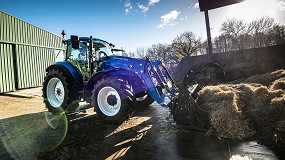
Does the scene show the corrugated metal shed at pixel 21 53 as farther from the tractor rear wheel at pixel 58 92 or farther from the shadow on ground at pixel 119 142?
the shadow on ground at pixel 119 142

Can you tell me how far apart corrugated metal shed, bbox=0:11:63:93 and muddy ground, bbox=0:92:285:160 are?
22.6 feet

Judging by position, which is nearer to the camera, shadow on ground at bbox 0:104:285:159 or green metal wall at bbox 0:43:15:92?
shadow on ground at bbox 0:104:285:159

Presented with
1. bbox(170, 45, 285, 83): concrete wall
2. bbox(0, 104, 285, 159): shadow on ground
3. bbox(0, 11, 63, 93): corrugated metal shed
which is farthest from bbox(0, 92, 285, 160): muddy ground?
bbox(0, 11, 63, 93): corrugated metal shed

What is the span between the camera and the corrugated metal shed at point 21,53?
11.6 m

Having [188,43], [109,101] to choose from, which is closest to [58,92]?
[109,101]

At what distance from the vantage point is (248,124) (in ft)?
12.8

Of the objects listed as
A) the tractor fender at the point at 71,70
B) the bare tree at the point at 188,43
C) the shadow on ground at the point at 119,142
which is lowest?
the shadow on ground at the point at 119,142

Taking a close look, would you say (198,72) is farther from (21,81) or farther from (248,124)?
(21,81)

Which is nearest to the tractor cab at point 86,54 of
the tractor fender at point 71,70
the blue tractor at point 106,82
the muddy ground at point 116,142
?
the blue tractor at point 106,82

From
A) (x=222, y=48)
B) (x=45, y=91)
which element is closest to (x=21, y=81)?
(x=45, y=91)

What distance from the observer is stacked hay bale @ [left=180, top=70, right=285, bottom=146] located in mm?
3580

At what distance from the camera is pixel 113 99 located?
4.96 m

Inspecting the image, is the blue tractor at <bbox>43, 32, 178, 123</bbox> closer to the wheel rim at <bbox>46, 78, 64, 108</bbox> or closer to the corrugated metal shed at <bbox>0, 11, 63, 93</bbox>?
the wheel rim at <bbox>46, 78, 64, 108</bbox>

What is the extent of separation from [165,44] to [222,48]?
58.7 ft
